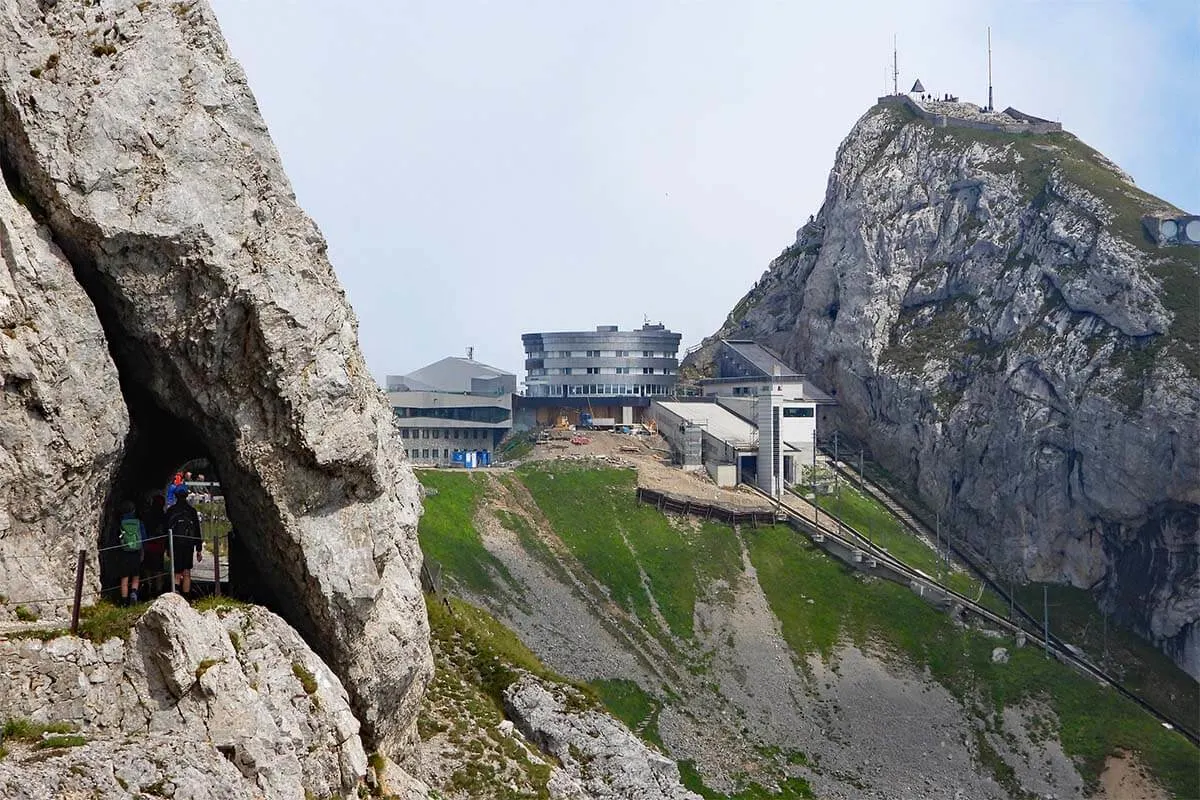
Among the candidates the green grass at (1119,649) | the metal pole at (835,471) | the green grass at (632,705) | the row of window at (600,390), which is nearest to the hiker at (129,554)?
the green grass at (632,705)

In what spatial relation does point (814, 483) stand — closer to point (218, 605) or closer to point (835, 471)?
point (835, 471)

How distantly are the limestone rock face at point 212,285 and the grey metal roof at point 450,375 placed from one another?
122544mm

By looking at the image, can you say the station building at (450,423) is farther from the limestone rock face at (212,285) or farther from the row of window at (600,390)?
the limestone rock face at (212,285)

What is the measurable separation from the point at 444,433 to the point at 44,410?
371 feet

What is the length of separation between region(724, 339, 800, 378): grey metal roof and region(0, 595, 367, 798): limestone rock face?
116 m

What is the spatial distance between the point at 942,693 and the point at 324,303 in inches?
2816

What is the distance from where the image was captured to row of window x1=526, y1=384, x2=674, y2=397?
14250 cm

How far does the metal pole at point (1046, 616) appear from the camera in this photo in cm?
9407

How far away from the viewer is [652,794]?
128 ft

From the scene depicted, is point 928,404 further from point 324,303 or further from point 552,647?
point 324,303

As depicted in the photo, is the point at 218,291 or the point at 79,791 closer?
the point at 79,791

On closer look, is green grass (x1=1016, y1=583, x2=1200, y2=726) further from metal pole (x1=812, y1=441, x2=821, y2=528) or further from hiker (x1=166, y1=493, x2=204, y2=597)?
hiker (x1=166, y1=493, x2=204, y2=597)

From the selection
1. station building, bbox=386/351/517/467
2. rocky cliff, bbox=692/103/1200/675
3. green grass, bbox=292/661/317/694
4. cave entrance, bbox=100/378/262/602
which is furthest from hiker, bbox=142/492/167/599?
station building, bbox=386/351/517/467

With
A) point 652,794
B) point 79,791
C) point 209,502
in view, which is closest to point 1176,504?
point 652,794
